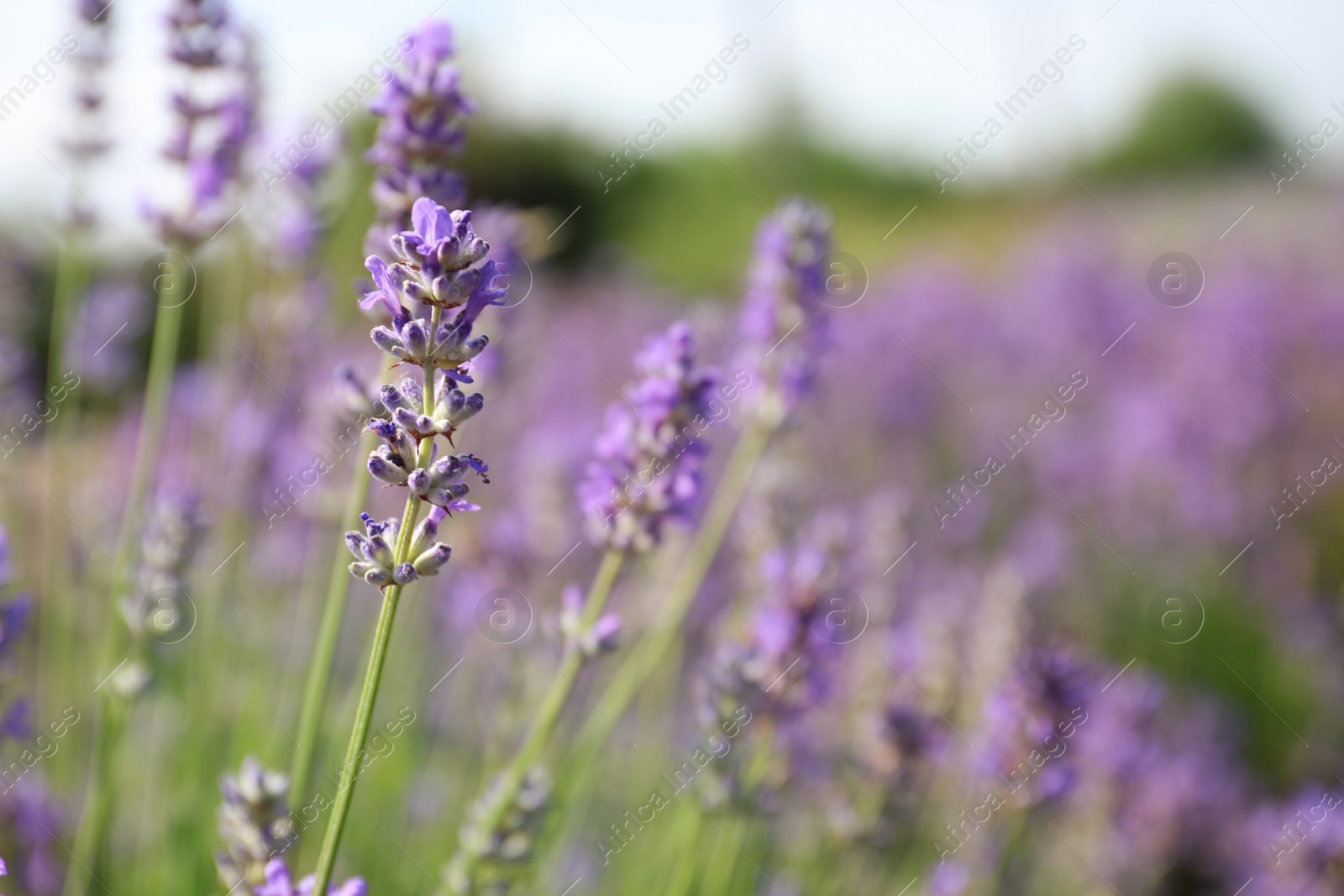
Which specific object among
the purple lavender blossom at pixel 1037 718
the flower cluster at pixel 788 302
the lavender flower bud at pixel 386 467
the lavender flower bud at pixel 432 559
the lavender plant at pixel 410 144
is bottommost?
the purple lavender blossom at pixel 1037 718

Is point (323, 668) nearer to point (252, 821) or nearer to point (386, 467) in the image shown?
point (252, 821)

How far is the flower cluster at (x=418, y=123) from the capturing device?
5.26ft

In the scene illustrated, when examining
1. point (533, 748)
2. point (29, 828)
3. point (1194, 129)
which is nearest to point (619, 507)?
point (533, 748)

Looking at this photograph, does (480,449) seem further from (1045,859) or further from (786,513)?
(1045,859)

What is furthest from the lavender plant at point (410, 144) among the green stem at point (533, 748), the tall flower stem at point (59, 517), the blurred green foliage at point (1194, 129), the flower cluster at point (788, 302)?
the blurred green foliage at point (1194, 129)

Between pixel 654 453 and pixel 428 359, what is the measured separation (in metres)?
0.66

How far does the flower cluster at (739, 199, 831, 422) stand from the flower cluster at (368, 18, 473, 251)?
890mm

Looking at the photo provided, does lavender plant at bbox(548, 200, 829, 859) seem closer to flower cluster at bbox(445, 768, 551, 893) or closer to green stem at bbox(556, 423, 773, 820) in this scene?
green stem at bbox(556, 423, 773, 820)

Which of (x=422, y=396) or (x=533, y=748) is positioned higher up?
(x=422, y=396)

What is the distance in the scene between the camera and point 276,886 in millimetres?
1146

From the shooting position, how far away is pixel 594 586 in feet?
13.3

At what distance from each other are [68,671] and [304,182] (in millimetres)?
1523

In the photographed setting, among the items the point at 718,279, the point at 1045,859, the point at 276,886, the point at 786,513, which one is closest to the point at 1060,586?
the point at 1045,859

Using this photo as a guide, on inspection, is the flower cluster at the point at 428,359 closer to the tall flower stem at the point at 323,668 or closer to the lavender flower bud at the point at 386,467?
the lavender flower bud at the point at 386,467
